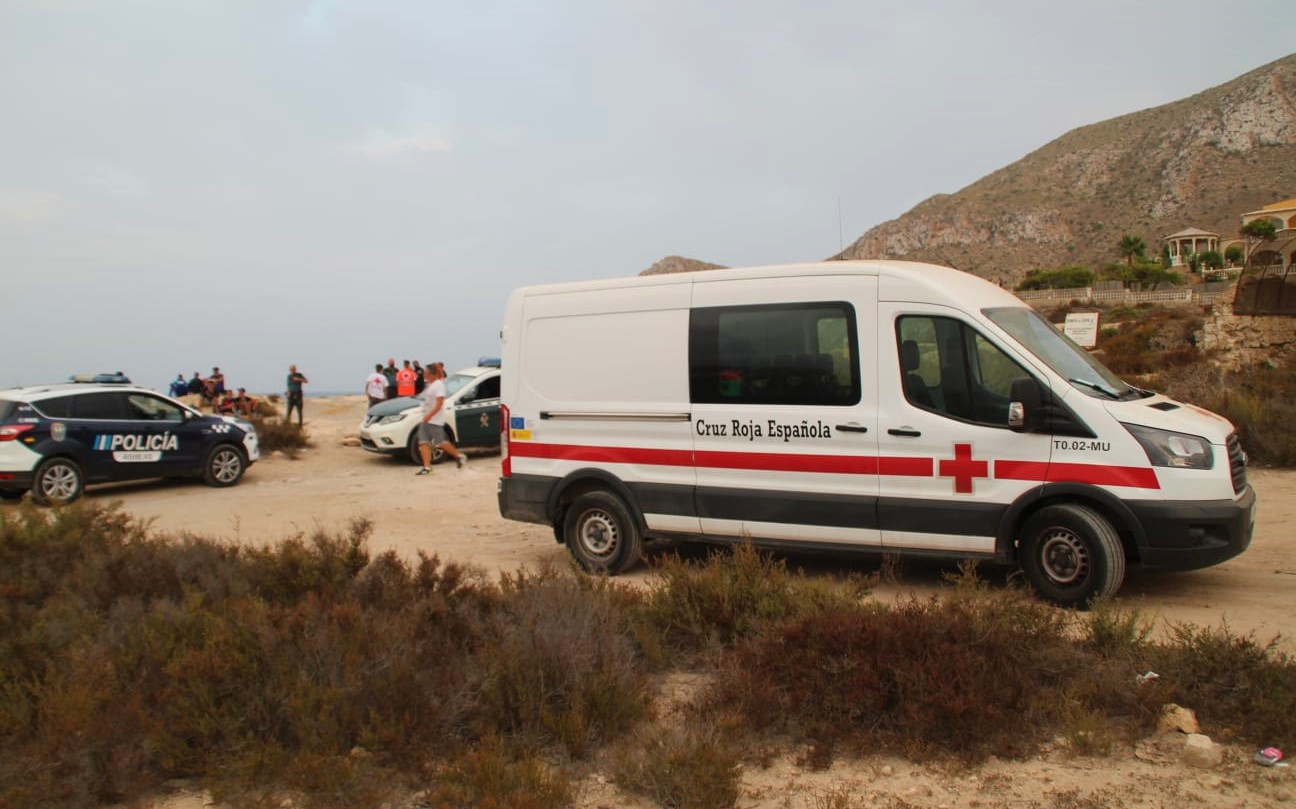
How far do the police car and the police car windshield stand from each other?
12740 mm

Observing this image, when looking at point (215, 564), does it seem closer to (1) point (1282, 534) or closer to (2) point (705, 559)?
(2) point (705, 559)

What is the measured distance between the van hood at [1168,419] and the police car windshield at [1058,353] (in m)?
0.20

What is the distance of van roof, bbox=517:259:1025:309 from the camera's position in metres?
6.90

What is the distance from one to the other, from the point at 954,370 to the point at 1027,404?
1.90 ft

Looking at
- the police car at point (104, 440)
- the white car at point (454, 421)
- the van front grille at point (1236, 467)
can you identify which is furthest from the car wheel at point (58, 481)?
the van front grille at point (1236, 467)

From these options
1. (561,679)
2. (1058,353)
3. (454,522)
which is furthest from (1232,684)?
(454,522)

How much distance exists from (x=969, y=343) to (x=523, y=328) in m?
4.04

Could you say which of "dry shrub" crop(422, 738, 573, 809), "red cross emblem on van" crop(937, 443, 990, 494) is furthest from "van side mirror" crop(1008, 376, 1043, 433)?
"dry shrub" crop(422, 738, 573, 809)

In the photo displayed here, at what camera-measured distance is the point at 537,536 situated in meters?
10.6

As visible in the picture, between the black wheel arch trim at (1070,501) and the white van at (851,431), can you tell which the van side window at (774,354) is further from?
the black wheel arch trim at (1070,501)

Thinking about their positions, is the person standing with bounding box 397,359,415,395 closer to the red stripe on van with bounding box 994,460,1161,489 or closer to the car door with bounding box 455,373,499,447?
the car door with bounding box 455,373,499,447

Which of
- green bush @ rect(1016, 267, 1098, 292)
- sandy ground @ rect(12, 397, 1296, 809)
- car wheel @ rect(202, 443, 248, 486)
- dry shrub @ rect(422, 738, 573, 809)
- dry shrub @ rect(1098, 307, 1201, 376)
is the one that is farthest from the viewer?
green bush @ rect(1016, 267, 1098, 292)

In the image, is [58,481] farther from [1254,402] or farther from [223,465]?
[1254,402]

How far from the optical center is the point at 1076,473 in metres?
6.31
